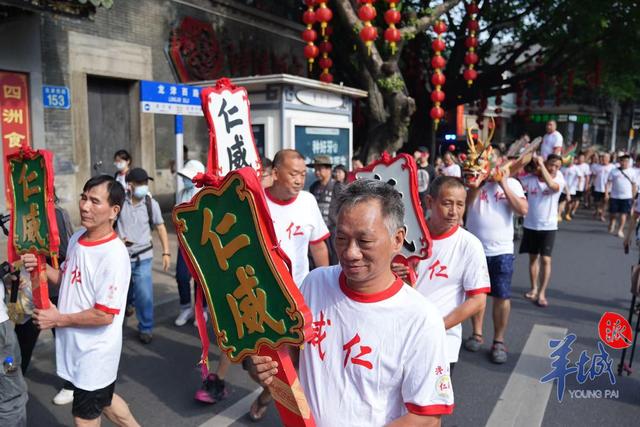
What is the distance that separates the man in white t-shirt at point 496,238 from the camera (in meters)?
4.78

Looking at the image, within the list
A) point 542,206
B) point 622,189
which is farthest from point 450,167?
point 542,206

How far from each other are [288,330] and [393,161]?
174cm

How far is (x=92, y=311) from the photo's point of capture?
2.68 m

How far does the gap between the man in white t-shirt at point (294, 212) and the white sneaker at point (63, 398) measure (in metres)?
1.87

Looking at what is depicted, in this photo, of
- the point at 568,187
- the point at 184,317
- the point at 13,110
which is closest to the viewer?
the point at 184,317

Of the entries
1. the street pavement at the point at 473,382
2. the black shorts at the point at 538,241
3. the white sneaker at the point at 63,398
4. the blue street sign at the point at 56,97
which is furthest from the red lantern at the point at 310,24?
the white sneaker at the point at 63,398

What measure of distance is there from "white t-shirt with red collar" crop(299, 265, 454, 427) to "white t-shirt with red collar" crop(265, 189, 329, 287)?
194 cm

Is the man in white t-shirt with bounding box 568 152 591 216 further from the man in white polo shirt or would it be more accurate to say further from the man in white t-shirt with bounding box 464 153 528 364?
the man in white polo shirt

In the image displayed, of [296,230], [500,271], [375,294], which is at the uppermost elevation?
[375,294]

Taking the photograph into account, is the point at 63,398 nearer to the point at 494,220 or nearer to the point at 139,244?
the point at 139,244

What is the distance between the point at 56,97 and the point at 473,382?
326 inches

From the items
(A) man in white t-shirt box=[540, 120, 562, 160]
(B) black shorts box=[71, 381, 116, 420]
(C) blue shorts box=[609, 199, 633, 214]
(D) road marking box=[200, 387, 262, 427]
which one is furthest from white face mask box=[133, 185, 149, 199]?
(C) blue shorts box=[609, 199, 633, 214]

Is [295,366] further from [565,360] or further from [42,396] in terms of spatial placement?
[565,360]

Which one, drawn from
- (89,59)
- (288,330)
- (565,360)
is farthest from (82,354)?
(89,59)
